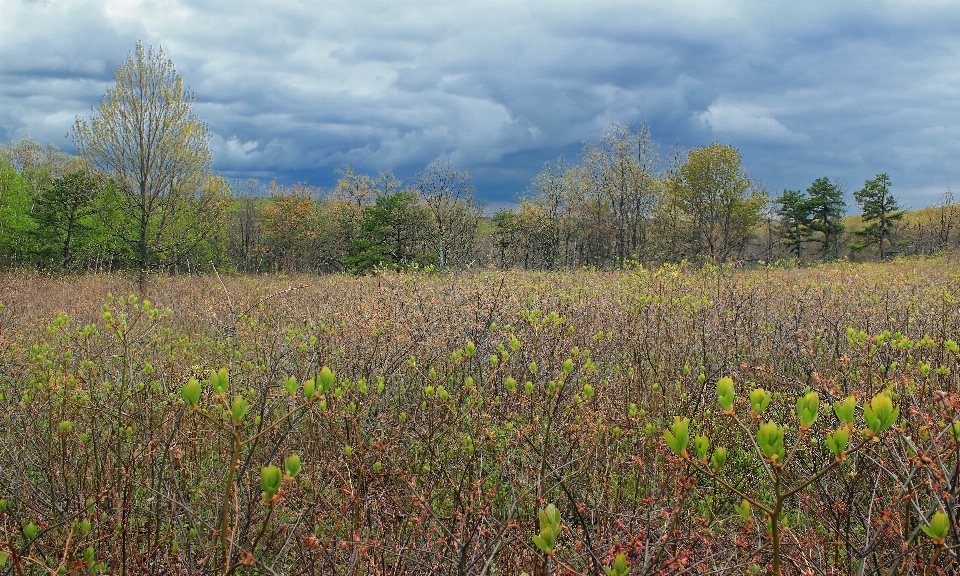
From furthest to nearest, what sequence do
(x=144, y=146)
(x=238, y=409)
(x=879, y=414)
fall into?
(x=144, y=146) → (x=238, y=409) → (x=879, y=414)

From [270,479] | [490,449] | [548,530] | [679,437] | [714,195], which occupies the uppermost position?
[714,195]

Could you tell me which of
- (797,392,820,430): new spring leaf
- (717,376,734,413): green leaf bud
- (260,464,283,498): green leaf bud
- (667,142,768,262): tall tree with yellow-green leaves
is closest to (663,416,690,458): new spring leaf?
(717,376,734,413): green leaf bud

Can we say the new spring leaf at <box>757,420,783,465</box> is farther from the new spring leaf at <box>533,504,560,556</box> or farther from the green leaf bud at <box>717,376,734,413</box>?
the new spring leaf at <box>533,504,560,556</box>

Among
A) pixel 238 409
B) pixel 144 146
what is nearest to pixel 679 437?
pixel 238 409

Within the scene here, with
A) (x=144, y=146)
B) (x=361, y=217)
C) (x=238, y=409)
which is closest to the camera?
(x=238, y=409)

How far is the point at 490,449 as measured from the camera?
12.4 feet

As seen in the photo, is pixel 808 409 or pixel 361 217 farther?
pixel 361 217

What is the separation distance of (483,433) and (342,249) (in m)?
Result: 42.0

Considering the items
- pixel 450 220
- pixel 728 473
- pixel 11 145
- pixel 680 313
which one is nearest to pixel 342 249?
pixel 450 220

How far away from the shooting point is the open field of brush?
1928 millimetres

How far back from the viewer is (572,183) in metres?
41.2

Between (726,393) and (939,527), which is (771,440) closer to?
(726,393)

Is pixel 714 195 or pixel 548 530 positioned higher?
pixel 714 195

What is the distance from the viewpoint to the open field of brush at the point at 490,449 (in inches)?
75.9
